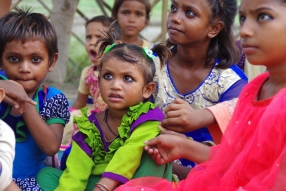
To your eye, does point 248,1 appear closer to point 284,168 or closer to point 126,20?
point 284,168

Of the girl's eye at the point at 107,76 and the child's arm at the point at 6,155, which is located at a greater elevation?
the girl's eye at the point at 107,76

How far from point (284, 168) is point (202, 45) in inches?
42.3

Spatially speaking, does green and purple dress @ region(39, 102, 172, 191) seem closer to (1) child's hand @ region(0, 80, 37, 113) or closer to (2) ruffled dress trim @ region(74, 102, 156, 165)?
(2) ruffled dress trim @ region(74, 102, 156, 165)

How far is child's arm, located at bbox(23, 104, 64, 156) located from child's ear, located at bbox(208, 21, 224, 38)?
887 millimetres

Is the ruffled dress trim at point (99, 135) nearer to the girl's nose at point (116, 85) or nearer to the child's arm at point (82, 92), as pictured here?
the girl's nose at point (116, 85)

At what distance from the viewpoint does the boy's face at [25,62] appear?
2387mm

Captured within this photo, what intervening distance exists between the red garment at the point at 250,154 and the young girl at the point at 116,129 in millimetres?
158

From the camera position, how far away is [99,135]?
238 cm

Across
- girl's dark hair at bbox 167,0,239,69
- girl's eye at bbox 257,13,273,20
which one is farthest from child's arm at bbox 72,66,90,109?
girl's eye at bbox 257,13,273,20

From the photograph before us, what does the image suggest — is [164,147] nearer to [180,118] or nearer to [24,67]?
[180,118]

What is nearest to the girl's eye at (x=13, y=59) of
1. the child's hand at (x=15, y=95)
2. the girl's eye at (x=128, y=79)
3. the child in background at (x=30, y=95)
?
the child in background at (x=30, y=95)

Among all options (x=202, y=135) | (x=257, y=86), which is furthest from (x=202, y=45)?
(x=257, y=86)

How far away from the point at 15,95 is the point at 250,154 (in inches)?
37.8

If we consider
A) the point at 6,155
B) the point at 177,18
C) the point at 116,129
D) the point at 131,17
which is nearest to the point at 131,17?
the point at 131,17
